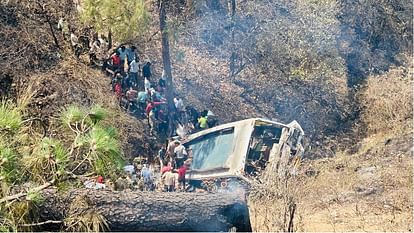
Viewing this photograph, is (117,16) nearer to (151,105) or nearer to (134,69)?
(134,69)

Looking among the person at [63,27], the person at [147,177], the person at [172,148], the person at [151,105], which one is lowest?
the person at [147,177]

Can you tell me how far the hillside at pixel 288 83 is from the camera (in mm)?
11062

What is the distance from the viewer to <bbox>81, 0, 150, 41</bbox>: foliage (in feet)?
43.1

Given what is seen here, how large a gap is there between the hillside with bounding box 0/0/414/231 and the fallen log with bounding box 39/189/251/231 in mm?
722

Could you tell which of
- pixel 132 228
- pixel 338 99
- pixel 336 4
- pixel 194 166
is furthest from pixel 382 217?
pixel 336 4

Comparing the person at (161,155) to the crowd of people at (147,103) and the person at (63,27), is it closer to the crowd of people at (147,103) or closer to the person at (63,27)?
the crowd of people at (147,103)

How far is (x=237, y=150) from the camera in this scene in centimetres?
1174

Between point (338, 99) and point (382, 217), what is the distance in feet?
23.9

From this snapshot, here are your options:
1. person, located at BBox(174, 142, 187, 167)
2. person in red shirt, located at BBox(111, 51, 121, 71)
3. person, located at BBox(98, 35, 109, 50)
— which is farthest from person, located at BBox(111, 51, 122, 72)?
person, located at BBox(174, 142, 187, 167)

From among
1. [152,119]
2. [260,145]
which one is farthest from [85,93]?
[260,145]

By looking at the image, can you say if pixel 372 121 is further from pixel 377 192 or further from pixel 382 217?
pixel 382 217

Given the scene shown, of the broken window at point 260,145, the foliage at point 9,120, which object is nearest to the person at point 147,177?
the broken window at point 260,145

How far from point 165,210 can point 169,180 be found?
3793 millimetres

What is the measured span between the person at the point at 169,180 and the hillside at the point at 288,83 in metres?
0.75
